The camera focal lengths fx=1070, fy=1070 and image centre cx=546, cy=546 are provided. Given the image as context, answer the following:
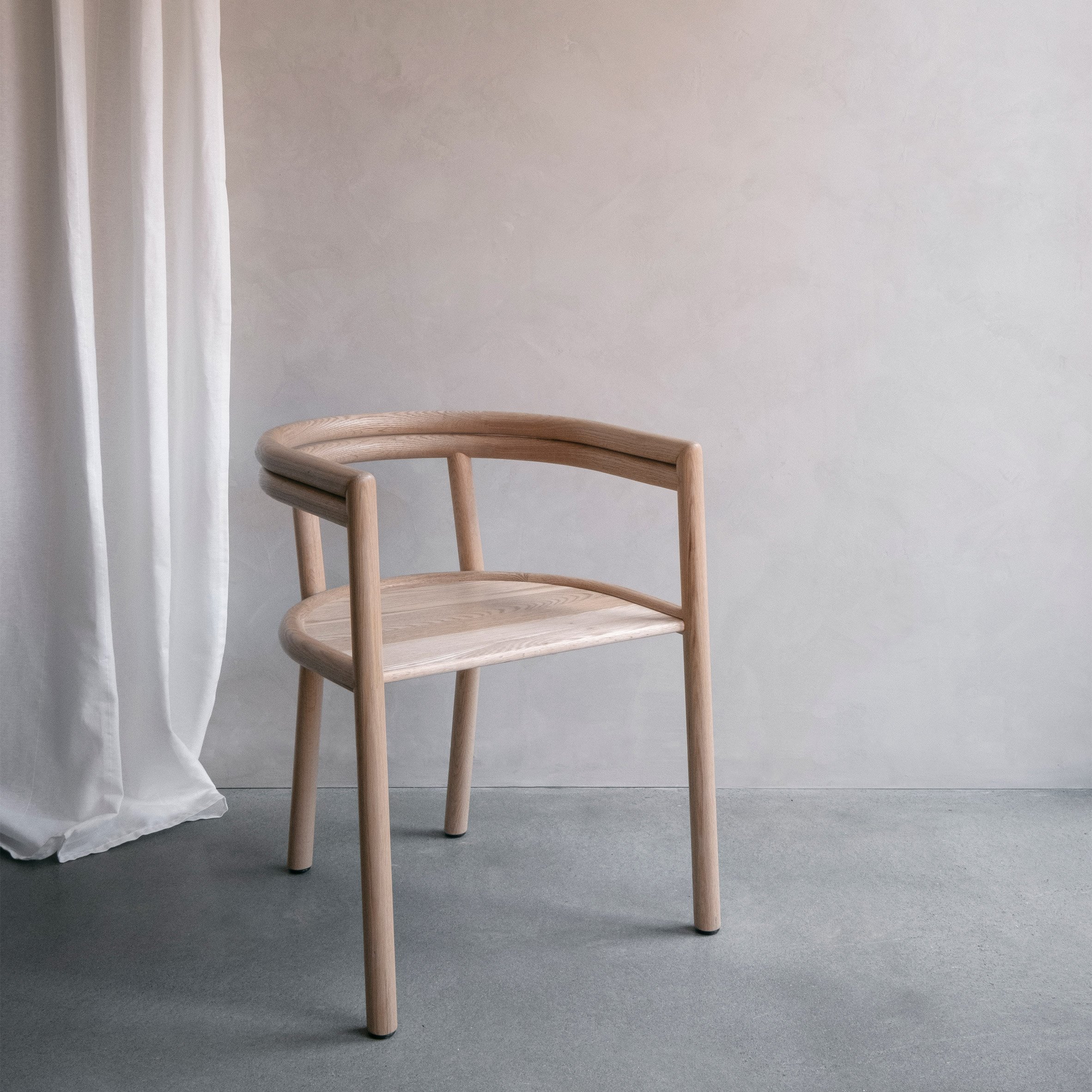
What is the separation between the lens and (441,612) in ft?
4.62

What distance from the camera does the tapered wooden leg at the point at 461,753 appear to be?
1643 millimetres

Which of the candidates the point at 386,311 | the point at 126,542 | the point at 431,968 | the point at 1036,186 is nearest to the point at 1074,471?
the point at 1036,186

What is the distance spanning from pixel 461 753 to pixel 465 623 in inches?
15.0

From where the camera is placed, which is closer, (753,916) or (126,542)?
(753,916)

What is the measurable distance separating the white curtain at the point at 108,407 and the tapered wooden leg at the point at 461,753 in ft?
1.31

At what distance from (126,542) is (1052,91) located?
1.59m

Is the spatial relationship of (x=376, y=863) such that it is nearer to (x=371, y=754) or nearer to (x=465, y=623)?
(x=371, y=754)

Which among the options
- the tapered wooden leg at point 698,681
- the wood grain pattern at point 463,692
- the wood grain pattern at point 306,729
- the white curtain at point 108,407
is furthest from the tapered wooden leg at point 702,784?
the white curtain at point 108,407

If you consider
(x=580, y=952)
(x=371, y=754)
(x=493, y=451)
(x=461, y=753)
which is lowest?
(x=580, y=952)

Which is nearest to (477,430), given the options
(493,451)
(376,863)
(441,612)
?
(493,451)

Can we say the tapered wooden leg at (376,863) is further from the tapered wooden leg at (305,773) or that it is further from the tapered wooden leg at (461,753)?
the tapered wooden leg at (461,753)

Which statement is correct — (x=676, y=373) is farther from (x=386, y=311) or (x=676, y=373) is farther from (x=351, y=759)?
(x=351, y=759)

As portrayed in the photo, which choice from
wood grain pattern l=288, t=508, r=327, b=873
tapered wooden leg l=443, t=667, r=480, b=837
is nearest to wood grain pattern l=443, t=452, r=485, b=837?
tapered wooden leg l=443, t=667, r=480, b=837

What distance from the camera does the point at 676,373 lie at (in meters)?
1.75
